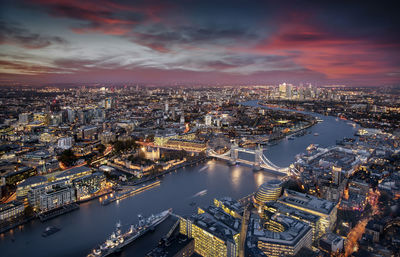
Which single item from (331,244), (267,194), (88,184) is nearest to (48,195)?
(88,184)

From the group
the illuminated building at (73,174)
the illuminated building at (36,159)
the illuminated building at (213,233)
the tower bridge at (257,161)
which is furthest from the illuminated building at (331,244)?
the illuminated building at (36,159)

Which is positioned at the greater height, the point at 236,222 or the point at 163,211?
the point at 236,222

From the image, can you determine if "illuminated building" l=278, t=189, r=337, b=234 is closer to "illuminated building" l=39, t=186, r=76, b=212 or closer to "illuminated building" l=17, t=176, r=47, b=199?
"illuminated building" l=39, t=186, r=76, b=212

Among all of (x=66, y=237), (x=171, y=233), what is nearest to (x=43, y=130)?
(x=66, y=237)

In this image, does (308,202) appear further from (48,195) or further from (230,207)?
(48,195)

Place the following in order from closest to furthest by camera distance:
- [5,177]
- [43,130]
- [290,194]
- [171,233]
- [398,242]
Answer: [398,242]
[171,233]
[290,194]
[5,177]
[43,130]

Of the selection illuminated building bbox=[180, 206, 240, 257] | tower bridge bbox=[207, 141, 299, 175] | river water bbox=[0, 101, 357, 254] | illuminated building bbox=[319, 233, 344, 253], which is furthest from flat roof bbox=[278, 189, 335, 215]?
tower bridge bbox=[207, 141, 299, 175]

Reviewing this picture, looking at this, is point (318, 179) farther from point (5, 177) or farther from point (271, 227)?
point (5, 177)
